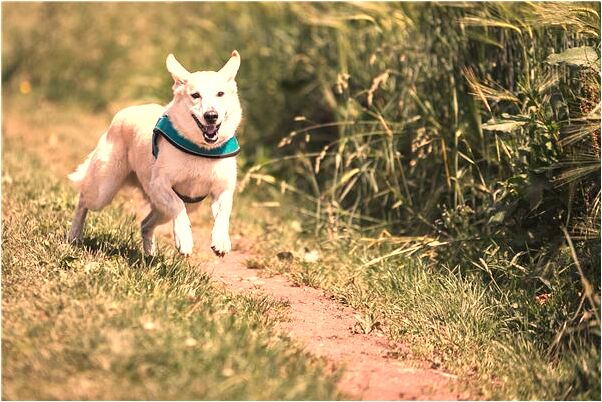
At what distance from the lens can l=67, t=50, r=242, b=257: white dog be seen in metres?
5.21

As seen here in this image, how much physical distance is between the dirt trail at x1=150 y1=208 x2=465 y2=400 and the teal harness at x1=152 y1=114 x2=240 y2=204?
82 cm

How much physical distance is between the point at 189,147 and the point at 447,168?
2149mm

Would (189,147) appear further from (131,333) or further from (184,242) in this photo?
(131,333)

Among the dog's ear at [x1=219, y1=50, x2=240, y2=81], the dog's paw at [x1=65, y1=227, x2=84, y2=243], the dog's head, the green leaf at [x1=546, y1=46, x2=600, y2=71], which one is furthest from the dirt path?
the green leaf at [x1=546, y1=46, x2=600, y2=71]

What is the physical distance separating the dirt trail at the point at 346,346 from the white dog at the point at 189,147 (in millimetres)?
607

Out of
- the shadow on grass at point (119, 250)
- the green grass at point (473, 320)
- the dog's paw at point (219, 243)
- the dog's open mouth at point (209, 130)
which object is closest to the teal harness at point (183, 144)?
the dog's open mouth at point (209, 130)

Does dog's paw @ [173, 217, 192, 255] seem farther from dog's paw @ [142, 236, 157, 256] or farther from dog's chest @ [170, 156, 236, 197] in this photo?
dog's paw @ [142, 236, 157, 256]

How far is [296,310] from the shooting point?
5504 mm

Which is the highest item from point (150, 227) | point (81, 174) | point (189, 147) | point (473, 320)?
point (189, 147)

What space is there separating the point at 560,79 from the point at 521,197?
78cm

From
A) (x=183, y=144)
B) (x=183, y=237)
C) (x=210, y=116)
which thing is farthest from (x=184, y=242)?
(x=210, y=116)

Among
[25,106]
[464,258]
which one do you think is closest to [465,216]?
[464,258]

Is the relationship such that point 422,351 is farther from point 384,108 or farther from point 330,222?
point 384,108

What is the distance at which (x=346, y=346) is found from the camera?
5043 mm
